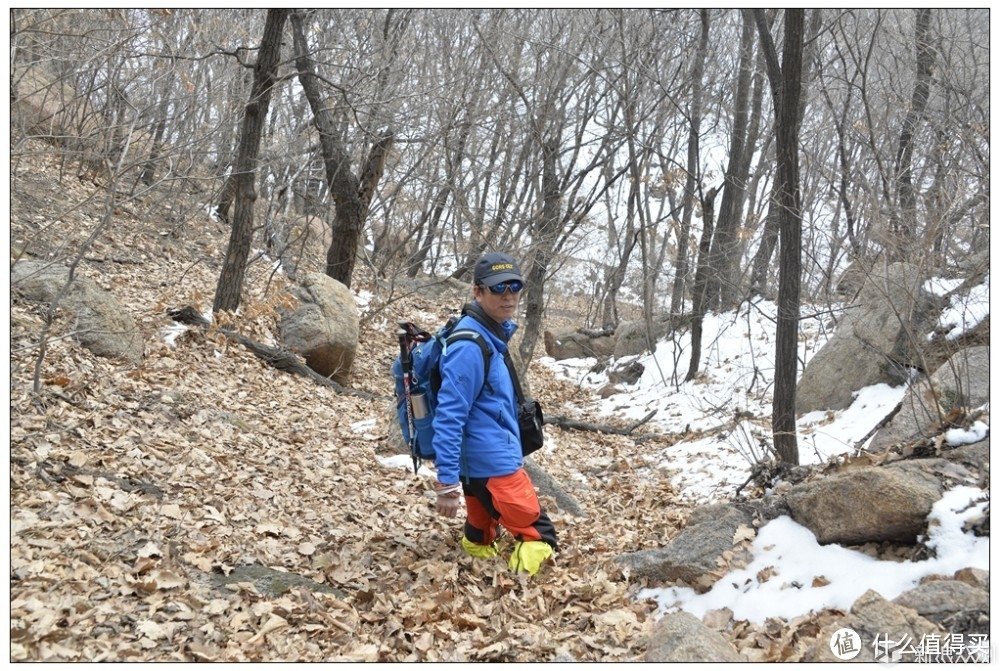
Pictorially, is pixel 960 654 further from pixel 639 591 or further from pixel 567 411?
pixel 567 411

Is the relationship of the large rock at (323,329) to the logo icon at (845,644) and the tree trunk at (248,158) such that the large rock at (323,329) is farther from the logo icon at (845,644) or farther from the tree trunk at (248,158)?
the logo icon at (845,644)

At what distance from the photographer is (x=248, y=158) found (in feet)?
29.3

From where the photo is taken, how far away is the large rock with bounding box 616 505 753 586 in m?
4.00

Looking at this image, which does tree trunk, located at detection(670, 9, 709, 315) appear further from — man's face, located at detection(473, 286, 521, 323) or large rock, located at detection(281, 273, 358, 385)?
man's face, located at detection(473, 286, 521, 323)

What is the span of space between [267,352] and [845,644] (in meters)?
7.86

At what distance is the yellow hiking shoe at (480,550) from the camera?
4.45 meters

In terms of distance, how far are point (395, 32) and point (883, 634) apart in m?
14.4

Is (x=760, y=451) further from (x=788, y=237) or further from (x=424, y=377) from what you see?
(x=424, y=377)

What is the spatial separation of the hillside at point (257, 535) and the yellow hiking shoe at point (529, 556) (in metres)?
0.10

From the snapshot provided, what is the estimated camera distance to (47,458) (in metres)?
4.64

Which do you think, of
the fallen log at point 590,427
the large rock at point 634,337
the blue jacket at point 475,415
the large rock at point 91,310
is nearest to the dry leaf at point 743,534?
the blue jacket at point 475,415

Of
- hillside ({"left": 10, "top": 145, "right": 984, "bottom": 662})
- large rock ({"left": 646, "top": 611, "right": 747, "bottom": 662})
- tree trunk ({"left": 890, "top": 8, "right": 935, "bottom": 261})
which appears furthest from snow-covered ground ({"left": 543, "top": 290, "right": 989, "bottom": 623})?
tree trunk ({"left": 890, "top": 8, "right": 935, "bottom": 261})

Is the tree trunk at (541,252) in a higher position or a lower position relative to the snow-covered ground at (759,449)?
higher

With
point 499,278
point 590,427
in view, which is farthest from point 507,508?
point 590,427
